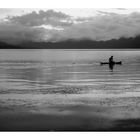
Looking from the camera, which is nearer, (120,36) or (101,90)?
(120,36)

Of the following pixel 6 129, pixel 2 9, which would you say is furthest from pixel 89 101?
pixel 2 9

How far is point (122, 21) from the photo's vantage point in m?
9.41

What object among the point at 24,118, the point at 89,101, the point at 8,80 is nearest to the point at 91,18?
the point at 89,101

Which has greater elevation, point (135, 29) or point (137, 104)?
point (135, 29)

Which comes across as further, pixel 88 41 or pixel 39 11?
pixel 88 41

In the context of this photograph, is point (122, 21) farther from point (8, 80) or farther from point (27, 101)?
point (8, 80)

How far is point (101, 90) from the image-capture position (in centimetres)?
1055

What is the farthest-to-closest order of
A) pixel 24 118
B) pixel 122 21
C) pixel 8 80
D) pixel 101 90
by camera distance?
1. pixel 8 80
2. pixel 101 90
3. pixel 122 21
4. pixel 24 118

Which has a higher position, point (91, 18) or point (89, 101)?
point (91, 18)
